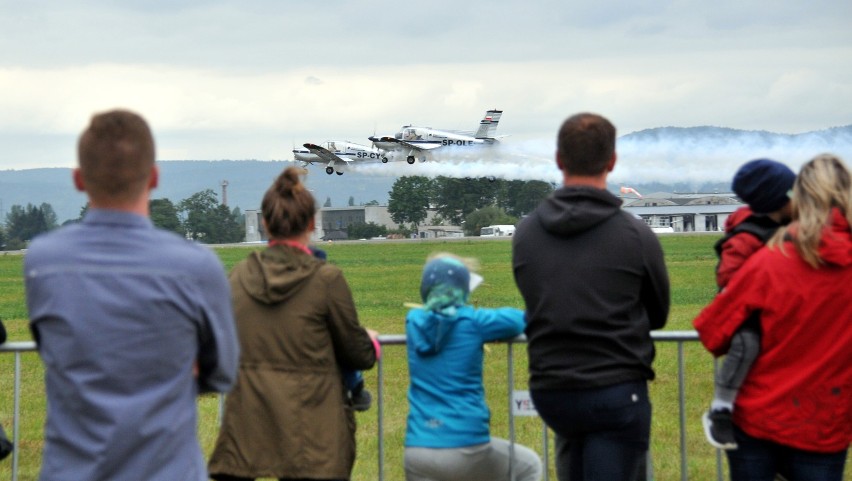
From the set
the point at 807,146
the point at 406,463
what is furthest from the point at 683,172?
the point at 406,463

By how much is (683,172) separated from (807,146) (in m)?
11.2

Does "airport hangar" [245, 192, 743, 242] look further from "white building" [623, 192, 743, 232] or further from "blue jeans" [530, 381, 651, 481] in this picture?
"blue jeans" [530, 381, 651, 481]

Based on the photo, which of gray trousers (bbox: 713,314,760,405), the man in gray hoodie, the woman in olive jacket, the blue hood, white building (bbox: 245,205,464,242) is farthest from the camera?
white building (bbox: 245,205,464,242)

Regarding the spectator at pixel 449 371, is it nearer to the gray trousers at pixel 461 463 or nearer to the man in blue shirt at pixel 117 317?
the gray trousers at pixel 461 463

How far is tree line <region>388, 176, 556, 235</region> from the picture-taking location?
15150 centimetres

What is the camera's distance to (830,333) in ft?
15.2

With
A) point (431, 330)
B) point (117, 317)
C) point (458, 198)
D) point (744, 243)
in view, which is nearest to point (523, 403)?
point (431, 330)

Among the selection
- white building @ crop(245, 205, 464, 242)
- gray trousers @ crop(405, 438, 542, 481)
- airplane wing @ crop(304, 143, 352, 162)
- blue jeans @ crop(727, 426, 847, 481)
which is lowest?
white building @ crop(245, 205, 464, 242)

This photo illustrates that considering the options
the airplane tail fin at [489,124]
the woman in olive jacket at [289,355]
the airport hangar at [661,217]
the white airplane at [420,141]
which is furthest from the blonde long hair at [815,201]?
the airport hangar at [661,217]

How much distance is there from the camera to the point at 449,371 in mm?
5434

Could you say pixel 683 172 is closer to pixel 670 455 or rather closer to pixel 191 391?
pixel 670 455

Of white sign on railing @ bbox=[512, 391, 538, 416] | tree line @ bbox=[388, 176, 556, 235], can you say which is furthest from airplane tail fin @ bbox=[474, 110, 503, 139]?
white sign on railing @ bbox=[512, 391, 538, 416]

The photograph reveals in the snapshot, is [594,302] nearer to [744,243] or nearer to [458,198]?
[744,243]

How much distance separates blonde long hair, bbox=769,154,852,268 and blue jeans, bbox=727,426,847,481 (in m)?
0.81
